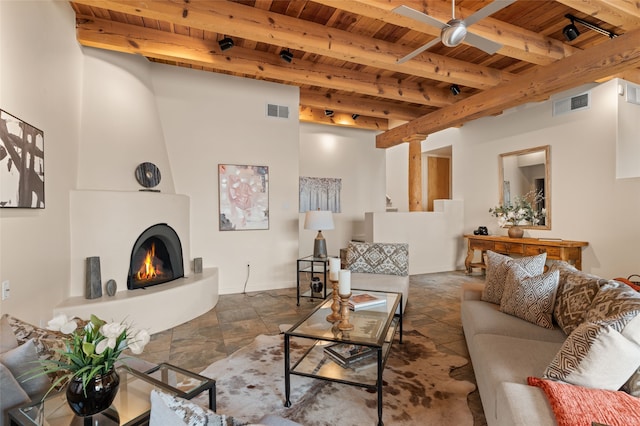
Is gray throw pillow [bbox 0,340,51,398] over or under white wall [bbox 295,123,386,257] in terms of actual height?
under

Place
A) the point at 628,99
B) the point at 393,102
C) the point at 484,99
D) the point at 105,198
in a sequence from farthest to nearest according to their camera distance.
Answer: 1. the point at 393,102
2. the point at 484,99
3. the point at 628,99
4. the point at 105,198

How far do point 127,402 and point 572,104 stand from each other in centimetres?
633

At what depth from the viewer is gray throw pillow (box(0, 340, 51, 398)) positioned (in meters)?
1.28

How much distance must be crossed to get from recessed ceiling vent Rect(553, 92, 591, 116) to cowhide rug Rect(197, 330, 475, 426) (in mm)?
4417

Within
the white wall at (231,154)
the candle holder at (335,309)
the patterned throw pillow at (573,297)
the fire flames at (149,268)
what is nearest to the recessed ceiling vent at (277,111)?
the white wall at (231,154)

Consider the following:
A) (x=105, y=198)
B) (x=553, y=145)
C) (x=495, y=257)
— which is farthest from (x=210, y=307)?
(x=553, y=145)

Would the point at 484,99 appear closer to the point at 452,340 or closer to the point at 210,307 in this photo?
the point at 452,340

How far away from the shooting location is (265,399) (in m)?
2.09

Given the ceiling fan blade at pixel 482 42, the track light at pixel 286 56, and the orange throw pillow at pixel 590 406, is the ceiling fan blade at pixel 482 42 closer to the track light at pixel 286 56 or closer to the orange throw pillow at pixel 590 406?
the track light at pixel 286 56

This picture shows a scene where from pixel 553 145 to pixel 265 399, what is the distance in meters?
5.59

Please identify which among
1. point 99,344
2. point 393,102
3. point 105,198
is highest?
point 393,102

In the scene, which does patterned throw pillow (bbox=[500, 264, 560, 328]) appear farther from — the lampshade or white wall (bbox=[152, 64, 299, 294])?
white wall (bbox=[152, 64, 299, 294])

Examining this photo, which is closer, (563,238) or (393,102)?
(563,238)

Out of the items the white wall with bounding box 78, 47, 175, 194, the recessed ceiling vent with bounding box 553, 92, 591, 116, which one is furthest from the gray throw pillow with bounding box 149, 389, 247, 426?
the recessed ceiling vent with bounding box 553, 92, 591, 116
